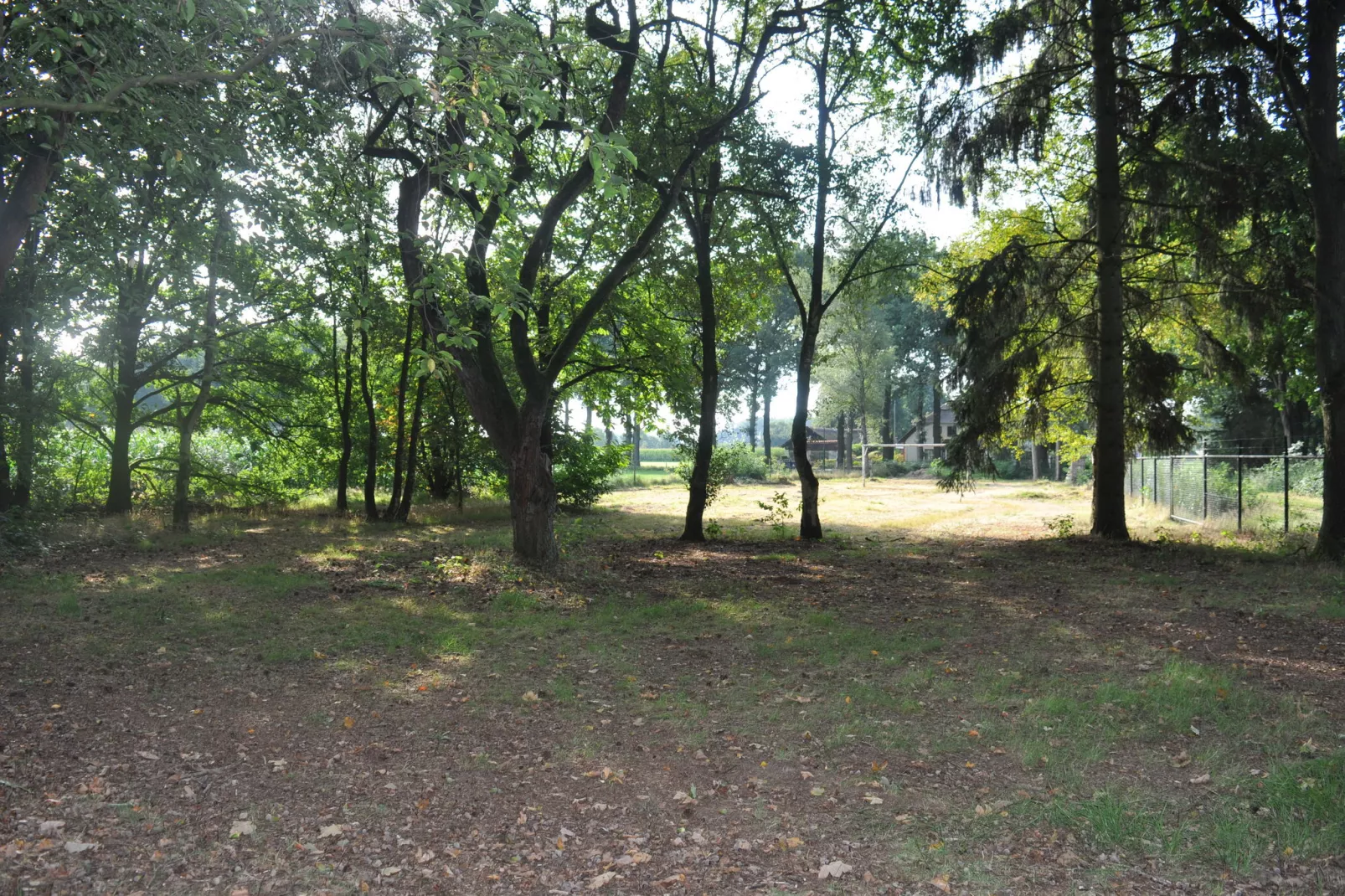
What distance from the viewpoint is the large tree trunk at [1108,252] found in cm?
1352

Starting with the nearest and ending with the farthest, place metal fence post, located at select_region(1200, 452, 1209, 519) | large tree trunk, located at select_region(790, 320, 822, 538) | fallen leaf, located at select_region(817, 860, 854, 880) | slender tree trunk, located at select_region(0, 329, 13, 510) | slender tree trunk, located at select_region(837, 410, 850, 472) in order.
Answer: fallen leaf, located at select_region(817, 860, 854, 880), slender tree trunk, located at select_region(0, 329, 13, 510), large tree trunk, located at select_region(790, 320, 822, 538), metal fence post, located at select_region(1200, 452, 1209, 519), slender tree trunk, located at select_region(837, 410, 850, 472)

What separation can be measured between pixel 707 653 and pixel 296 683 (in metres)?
3.31

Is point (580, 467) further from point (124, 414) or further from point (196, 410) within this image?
point (124, 414)

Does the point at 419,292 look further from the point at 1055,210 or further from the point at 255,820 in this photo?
the point at 1055,210

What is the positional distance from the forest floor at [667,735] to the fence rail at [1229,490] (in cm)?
579

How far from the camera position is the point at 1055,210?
18.5 m

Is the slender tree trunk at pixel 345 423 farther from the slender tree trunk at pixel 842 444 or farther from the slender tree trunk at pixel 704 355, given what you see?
the slender tree trunk at pixel 842 444

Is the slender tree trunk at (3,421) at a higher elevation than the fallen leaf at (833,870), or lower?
higher

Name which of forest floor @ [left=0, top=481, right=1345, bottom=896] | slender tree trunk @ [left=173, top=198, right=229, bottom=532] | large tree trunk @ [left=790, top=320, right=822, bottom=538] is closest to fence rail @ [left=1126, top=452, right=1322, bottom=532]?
forest floor @ [left=0, top=481, right=1345, bottom=896]

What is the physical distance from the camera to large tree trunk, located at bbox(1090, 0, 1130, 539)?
13516 mm

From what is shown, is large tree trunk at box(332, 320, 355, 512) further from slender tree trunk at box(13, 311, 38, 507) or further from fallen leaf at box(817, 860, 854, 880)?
fallen leaf at box(817, 860, 854, 880)

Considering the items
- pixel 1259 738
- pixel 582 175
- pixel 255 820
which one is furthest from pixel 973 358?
pixel 255 820

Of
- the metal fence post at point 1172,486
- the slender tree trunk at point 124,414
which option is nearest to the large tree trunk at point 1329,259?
the metal fence post at point 1172,486

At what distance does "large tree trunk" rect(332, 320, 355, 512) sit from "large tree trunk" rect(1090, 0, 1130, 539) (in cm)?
1489
